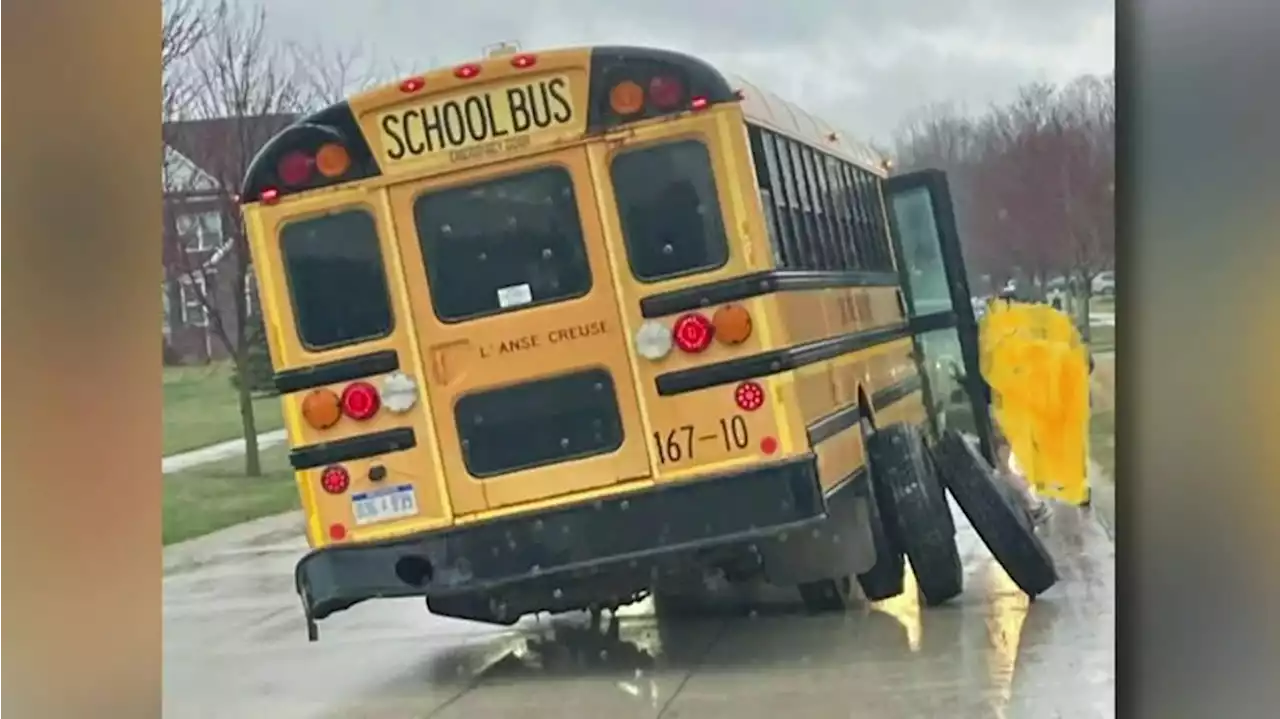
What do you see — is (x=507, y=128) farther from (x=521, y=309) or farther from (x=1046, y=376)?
(x=1046, y=376)

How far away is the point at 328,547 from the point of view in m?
2.09

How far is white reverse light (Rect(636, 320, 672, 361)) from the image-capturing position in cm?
198

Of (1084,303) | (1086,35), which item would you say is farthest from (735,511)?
(1086,35)

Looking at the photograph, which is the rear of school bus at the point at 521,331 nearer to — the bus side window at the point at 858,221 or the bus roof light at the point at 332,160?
the bus roof light at the point at 332,160

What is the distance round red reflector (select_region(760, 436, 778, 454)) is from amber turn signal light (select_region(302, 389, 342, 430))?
2.11ft

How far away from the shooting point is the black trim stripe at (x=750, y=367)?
195 cm

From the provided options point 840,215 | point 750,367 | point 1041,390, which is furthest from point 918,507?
point 840,215

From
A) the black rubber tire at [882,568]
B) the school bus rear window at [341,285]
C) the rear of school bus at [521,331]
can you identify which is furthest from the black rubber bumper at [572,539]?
the school bus rear window at [341,285]

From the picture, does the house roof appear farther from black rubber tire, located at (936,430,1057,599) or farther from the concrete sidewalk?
black rubber tire, located at (936,430,1057,599)

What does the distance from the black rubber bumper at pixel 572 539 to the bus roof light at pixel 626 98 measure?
56 cm

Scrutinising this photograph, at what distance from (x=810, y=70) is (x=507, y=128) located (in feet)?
1.55

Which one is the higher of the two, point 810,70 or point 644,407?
point 810,70

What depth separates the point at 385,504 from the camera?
2.05 m

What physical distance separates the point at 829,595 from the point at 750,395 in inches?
13.7
